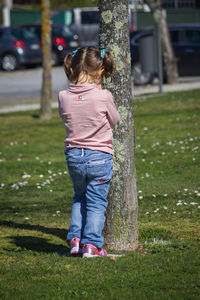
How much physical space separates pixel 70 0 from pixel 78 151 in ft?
149

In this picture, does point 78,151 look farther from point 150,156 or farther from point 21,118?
point 21,118

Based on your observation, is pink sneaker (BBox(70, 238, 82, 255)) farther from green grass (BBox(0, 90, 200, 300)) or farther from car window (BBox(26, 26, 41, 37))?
car window (BBox(26, 26, 41, 37))

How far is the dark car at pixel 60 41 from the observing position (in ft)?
99.8

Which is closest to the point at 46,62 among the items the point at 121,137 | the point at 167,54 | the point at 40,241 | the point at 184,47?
the point at 167,54

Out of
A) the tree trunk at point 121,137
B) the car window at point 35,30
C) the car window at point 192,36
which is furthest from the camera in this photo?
the car window at point 35,30

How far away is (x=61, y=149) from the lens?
1227 cm

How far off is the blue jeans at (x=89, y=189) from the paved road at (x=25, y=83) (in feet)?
52.9

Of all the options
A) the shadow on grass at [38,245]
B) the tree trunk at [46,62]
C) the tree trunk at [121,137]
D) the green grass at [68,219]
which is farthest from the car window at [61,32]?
the tree trunk at [121,137]

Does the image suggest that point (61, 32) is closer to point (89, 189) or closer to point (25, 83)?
point (25, 83)

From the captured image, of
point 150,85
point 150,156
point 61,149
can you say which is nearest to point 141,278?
point 150,156

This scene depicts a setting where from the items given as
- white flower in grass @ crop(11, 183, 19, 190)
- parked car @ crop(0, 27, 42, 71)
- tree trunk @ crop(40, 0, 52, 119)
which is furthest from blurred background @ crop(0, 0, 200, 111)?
white flower in grass @ crop(11, 183, 19, 190)

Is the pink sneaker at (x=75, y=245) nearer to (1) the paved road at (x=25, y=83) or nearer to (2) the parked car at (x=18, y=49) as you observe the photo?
(1) the paved road at (x=25, y=83)

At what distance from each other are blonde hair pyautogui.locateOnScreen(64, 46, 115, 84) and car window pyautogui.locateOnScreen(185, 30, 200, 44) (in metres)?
18.1

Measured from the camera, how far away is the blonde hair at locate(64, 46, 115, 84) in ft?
15.9
